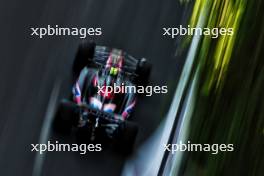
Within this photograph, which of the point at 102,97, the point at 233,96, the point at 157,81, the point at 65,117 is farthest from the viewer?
the point at 157,81

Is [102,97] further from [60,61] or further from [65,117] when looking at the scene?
[60,61]

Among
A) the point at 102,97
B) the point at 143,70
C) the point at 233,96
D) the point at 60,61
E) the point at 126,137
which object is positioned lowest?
the point at 126,137

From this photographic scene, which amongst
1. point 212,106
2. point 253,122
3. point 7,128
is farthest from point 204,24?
point 7,128

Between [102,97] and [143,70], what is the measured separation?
601mm

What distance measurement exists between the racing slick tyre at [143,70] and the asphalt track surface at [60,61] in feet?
0.61

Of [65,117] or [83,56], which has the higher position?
[83,56]

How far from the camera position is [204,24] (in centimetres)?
364

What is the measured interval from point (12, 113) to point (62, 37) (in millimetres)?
1011

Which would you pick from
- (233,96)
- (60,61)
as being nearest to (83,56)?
(60,61)

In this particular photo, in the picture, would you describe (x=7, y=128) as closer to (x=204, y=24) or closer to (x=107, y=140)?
(x=107, y=140)

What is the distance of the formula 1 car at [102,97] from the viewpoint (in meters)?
4.10

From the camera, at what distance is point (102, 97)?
168 inches

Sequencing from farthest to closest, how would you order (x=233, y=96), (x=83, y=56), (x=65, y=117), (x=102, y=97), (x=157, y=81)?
1. (x=157, y=81)
2. (x=83, y=56)
3. (x=102, y=97)
4. (x=65, y=117)
5. (x=233, y=96)

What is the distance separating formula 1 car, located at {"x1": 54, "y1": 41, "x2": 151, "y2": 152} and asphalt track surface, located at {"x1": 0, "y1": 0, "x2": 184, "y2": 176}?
5.8 inches
